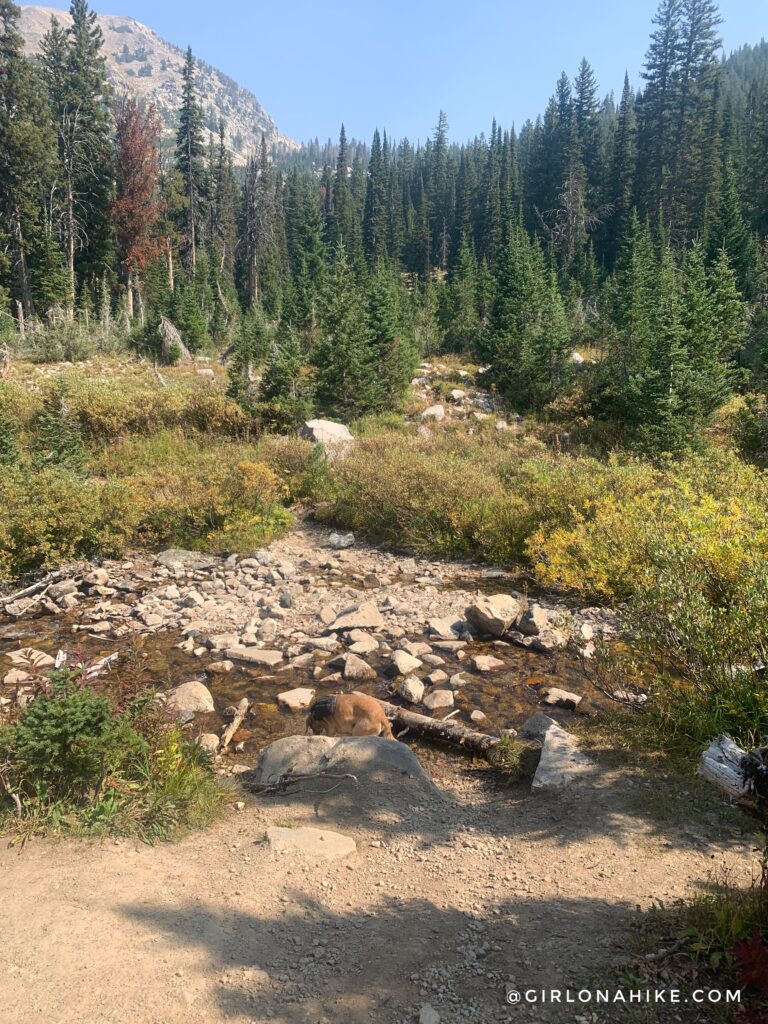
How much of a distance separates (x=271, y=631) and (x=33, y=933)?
554 cm

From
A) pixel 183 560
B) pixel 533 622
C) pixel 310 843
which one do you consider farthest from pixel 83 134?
pixel 310 843

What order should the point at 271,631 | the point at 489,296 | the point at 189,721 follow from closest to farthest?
the point at 189,721 < the point at 271,631 < the point at 489,296

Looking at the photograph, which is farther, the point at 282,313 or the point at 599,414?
the point at 282,313

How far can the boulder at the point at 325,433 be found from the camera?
1705 centimetres

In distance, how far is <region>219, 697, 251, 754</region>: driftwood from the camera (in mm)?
5985

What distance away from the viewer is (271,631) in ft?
28.1

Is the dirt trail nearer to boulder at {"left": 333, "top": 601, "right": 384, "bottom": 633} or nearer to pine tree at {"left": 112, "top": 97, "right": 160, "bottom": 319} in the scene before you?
boulder at {"left": 333, "top": 601, "right": 384, "bottom": 633}

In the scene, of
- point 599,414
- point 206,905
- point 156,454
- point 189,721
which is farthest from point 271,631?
point 599,414

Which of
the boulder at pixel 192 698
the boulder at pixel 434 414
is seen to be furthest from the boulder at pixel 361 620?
the boulder at pixel 434 414

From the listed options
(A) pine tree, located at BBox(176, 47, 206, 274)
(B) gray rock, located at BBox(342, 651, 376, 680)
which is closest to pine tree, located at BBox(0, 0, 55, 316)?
(A) pine tree, located at BBox(176, 47, 206, 274)

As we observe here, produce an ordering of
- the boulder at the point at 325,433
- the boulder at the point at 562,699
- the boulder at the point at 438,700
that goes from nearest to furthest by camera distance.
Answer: the boulder at the point at 562,699 < the boulder at the point at 438,700 < the boulder at the point at 325,433

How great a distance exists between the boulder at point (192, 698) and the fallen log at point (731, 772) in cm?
503

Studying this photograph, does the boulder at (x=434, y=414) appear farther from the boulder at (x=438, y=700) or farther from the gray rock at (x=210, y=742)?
the gray rock at (x=210, y=742)

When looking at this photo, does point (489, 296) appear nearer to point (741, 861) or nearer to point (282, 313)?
point (282, 313)
